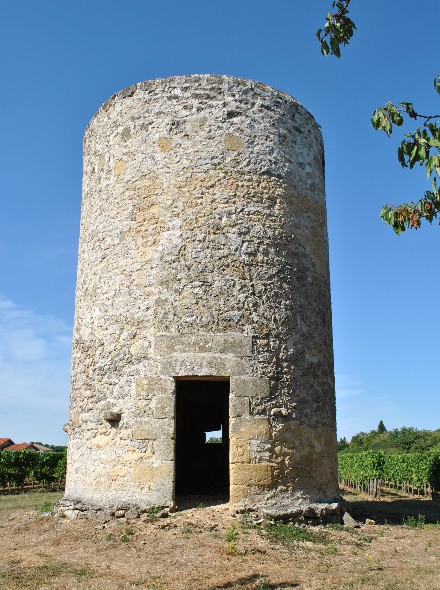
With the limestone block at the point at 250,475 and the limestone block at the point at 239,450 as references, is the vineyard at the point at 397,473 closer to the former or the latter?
the limestone block at the point at 250,475

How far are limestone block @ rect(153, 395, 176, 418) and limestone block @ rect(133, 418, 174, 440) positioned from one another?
0.22ft

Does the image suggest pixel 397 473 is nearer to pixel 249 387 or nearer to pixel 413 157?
pixel 249 387

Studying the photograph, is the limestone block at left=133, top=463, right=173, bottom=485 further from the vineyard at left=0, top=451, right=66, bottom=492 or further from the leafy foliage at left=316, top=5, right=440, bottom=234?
the vineyard at left=0, top=451, right=66, bottom=492

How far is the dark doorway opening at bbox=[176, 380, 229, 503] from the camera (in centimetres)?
1195

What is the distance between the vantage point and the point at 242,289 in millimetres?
8195

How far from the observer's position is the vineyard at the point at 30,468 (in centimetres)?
2139

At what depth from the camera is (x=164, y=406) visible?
773cm

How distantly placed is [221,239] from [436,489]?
605 inches

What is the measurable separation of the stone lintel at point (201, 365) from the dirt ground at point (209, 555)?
1788 mm

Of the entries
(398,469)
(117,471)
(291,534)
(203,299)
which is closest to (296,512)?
(291,534)

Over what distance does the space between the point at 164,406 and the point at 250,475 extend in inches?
57.4

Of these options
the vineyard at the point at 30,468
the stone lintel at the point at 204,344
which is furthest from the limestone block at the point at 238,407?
the vineyard at the point at 30,468

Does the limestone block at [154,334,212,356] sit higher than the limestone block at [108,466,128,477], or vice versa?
the limestone block at [154,334,212,356]

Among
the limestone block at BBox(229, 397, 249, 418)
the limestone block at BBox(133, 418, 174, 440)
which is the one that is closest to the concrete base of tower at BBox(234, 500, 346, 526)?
the limestone block at BBox(229, 397, 249, 418)
